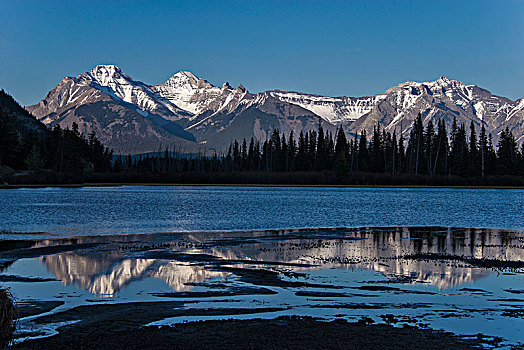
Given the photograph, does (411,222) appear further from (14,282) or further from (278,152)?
(278,152)

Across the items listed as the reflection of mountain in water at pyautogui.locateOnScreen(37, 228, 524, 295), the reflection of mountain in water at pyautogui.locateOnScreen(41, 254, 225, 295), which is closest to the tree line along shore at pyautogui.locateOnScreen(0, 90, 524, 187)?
the reflection of mountain in water at pyautogui.locateOnScreen(37, 228, 524, 295)

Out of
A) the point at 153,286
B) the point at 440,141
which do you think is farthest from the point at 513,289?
the point at 440,141

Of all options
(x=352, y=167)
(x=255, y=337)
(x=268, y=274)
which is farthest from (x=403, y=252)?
(x=352, y=167)

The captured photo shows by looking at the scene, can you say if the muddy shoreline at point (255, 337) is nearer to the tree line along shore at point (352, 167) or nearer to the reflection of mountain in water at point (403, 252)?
the reflection of mountain in water at point (403, 252)

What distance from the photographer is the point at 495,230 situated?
37719 mm

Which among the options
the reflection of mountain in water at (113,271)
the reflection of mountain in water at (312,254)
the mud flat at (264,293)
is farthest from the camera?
the reflection of mountain in water at (312,254)

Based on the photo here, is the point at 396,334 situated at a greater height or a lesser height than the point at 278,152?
lesser

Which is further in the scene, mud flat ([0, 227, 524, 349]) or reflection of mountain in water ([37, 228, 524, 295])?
reflection of mountain in water ([37, 228, 524, 295])

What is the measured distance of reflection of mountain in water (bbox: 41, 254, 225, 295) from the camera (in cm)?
1730

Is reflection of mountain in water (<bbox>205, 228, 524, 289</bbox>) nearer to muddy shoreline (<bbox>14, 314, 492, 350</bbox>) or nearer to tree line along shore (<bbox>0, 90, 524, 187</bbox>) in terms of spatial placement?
muddy shoreline (<bbox>14, 314, 492, 350</bbox>)

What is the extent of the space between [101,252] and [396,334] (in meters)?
16.7

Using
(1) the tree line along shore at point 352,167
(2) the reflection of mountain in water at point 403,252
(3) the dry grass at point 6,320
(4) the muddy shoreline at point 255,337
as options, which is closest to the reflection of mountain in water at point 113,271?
(2) the reflection of mountain in water at point 403,252

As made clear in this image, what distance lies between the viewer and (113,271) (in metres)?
19.7

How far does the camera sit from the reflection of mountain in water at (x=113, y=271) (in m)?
17.3
